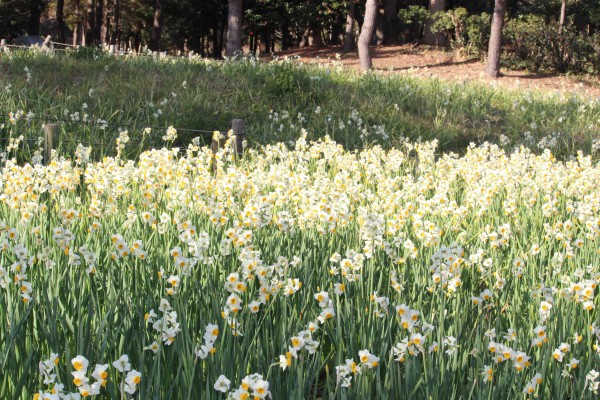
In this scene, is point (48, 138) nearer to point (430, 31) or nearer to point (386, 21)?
point (430, 31)

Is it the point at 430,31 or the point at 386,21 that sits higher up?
the point at 386,21

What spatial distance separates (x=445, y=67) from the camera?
883 inches

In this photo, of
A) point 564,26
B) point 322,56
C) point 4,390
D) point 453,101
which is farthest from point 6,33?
point 4,390

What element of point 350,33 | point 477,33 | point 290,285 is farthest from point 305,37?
point 290,285

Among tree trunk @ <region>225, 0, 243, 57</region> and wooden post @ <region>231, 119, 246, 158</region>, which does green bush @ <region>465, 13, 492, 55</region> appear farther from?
wooden post @ <region>231, 119, 246, 158</region>

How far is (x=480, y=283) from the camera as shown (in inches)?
160

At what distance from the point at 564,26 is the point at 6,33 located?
1077 inches

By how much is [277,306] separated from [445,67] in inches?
803

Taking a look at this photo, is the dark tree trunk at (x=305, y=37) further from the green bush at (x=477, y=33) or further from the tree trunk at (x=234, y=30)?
the tree trunk at (x=234, y=30)

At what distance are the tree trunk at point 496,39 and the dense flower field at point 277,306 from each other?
1501 centimetres

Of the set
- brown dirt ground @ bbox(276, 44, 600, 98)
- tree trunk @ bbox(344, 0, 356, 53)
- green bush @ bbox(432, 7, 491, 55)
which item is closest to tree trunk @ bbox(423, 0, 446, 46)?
brown dirt ground @ bbox(276, 44, 600, 98)

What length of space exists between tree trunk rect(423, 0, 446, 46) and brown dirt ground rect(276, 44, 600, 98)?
0.58 metres

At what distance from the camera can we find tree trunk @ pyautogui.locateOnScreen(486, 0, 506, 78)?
62.1ft

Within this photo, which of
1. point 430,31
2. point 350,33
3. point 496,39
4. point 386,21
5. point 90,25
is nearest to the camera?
point 496,39
